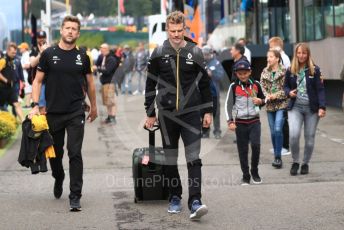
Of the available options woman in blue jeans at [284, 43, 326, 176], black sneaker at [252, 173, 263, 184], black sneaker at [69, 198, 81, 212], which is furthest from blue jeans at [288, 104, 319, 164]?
black sneaker at [69, 198, 81, 212]

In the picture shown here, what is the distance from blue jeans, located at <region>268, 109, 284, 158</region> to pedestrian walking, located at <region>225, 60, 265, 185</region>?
1266mm

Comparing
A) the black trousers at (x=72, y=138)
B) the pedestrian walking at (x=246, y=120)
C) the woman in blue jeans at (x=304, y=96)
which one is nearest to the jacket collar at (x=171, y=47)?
the black trousers at (x=72, y=138)

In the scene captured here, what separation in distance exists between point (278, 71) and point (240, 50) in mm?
1629

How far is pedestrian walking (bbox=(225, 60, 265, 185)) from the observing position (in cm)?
923

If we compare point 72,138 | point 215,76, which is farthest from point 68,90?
point 215,76

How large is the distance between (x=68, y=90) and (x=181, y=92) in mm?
1273

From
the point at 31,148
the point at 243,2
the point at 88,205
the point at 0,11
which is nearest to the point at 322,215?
the point at 88,205

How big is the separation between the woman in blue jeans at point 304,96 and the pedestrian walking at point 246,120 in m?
0.67

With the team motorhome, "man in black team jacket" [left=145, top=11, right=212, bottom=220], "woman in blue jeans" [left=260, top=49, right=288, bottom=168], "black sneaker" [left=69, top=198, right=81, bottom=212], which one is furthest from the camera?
the team motorhome

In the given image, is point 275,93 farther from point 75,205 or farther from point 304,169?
point 75,205

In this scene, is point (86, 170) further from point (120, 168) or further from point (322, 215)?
point (322, 215)

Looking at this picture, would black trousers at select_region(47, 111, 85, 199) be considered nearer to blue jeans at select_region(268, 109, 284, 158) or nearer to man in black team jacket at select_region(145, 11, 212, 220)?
man in black team jacket at select_region(145, 11, 212, 220)

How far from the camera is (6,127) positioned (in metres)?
12.8

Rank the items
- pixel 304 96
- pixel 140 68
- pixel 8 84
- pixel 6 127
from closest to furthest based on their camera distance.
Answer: pixel 304 96, pixel 6 127, pixel 8 84, pixel 140 68
